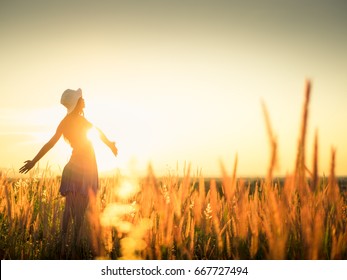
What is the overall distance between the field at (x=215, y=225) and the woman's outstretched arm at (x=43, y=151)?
0.40 metres

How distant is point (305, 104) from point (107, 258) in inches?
64.1

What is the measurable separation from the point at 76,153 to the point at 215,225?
221 centimetres

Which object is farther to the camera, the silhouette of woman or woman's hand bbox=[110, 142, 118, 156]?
woman's hand bbox=[110, 142, 118, 156]

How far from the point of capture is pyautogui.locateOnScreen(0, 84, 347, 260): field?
153 cm

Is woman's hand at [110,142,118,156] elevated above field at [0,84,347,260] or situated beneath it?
elevated above

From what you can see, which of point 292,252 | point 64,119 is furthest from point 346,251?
point 64,119

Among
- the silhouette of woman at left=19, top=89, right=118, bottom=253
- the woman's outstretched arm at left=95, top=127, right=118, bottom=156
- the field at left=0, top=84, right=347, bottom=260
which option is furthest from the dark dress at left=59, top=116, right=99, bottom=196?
the field at left=0, top=84, right=347, bottom=260

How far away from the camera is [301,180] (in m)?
1.44

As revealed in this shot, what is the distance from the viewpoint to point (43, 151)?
12.0 feet

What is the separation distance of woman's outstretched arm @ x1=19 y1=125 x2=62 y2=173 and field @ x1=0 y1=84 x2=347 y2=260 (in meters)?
0.40

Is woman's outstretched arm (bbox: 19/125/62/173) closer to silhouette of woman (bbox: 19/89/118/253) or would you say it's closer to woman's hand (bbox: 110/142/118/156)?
silhouette of woman (bbox: 19/89/118/253)

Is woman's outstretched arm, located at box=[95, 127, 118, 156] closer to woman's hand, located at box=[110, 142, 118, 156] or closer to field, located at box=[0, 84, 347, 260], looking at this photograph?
woman's hand, located at box=[110, 142, 118, 156]

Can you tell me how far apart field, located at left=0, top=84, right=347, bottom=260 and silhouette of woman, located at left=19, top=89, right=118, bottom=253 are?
0.37 metres

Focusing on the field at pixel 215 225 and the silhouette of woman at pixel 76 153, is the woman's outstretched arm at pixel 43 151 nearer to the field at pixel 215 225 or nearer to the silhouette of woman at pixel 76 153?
the silhouette of woman at pixel 76 153
